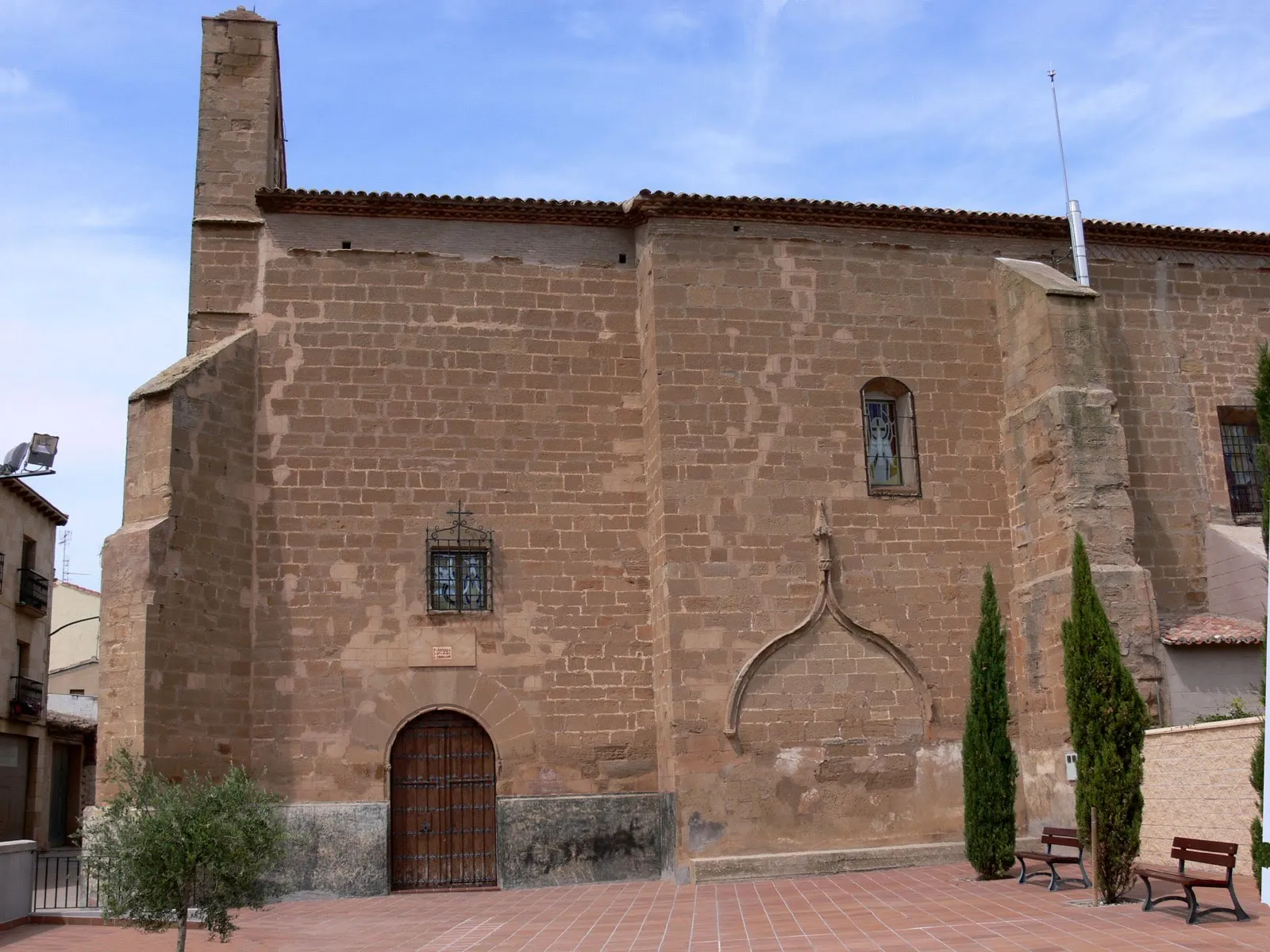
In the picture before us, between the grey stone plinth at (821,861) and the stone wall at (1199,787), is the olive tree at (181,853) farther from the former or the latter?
the stone wall at (1199,787)

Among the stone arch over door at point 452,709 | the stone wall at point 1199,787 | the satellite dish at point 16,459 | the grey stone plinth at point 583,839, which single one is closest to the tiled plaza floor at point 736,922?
the grey stone plinth at point 583,839

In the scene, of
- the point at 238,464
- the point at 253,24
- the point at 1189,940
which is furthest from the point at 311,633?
→ the point at 1189,940

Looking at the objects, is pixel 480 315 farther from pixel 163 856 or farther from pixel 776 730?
pixel 163 856

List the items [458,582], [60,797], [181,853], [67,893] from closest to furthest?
[181,853], [67,893], [458,582], [60,797]

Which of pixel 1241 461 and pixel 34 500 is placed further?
pixel 34 500

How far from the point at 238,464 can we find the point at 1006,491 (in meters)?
8.14

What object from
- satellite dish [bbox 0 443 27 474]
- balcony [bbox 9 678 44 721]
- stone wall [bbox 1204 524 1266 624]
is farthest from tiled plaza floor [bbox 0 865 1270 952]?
balcony [bbox 9 678 44 721]

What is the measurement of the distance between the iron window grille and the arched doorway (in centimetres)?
114

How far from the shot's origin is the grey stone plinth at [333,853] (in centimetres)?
1167

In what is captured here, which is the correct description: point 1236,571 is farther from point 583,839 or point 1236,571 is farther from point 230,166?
point 230,166

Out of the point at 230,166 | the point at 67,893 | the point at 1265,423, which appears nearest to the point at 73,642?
the point at 67,893

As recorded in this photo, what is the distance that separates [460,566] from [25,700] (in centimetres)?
1149

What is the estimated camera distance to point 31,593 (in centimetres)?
2083

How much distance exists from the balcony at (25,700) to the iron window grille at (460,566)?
36.1 feet
